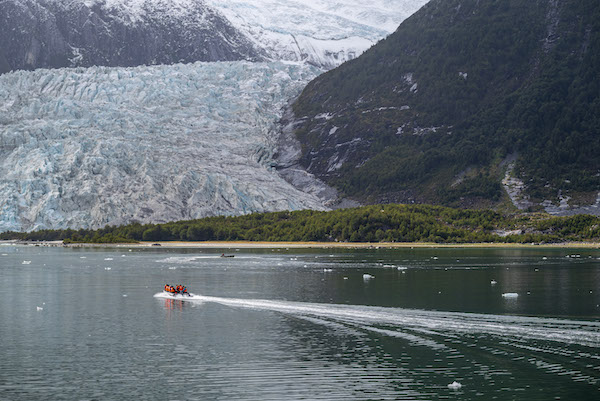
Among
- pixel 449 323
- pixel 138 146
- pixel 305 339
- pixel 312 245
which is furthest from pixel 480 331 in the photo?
pixel 138 146

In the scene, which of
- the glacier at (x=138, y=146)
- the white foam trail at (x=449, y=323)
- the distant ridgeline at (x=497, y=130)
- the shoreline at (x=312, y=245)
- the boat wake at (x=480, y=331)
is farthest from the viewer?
the distant ridgeline at (x=497, y=130)

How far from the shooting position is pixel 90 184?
140 meters

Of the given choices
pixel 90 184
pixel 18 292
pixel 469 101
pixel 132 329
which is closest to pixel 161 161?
pixel 90 184

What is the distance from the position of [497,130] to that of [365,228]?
6410cm

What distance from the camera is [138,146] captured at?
151625mm

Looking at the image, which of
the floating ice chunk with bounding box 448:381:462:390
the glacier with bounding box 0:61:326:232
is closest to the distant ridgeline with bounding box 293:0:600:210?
the glacier with bounding box 0:61:326:232

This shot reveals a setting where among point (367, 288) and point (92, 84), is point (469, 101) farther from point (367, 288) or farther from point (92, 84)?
point (367, 288)

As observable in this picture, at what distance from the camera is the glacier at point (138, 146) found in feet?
458

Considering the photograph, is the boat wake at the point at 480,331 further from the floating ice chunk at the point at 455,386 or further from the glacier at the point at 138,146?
the glacier at the point at 138,146

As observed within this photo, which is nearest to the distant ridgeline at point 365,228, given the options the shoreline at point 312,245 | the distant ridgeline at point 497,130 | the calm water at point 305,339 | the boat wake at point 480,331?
the shoreline at point 312,245

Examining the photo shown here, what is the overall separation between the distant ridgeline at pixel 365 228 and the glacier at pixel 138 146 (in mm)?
5157

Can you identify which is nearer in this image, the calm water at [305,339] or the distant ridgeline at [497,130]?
the calm water at [305,339]

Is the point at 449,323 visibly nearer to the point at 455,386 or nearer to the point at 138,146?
the point at 455,386

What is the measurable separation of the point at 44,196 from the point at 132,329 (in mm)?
108754
